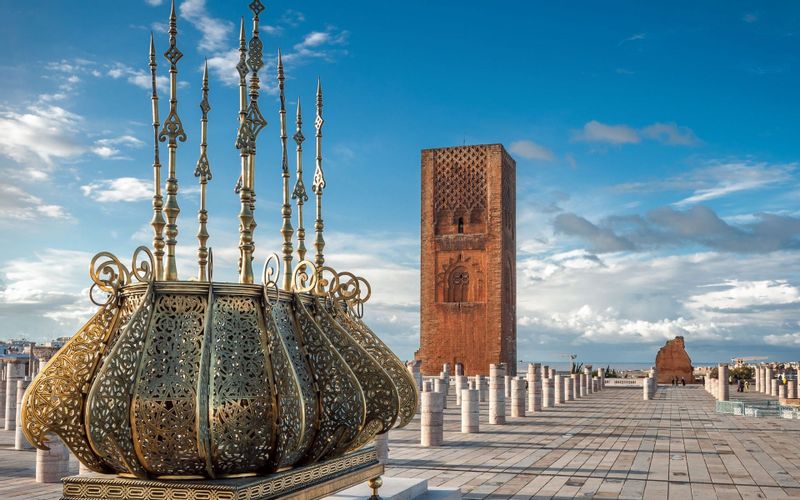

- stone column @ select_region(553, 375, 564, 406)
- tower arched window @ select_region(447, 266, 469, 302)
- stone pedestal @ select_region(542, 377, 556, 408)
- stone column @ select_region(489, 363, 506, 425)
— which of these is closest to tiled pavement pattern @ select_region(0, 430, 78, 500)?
stone column @ select_region(489, 363, 506, 425)

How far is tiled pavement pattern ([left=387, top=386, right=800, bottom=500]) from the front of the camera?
7.67m

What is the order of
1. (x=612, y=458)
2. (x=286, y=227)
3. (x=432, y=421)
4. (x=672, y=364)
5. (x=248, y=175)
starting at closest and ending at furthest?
(x=248, y=175), (x=286, y=227), (x=612, y=458), (x=432, y=421), (x=672, y=364)

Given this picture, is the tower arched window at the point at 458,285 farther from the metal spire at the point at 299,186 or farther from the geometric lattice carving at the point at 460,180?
the metal spire at the point at 299,186

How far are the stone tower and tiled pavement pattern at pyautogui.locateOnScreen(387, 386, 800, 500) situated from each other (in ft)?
70.7

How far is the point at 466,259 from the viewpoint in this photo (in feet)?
128

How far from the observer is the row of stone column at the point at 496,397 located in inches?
440

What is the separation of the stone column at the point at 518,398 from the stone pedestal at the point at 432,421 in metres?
6.03

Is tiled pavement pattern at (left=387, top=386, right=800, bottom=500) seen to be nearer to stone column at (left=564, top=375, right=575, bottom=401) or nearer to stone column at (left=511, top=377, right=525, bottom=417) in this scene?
stone column at (left=511, top=377, right=525, bottom=417)

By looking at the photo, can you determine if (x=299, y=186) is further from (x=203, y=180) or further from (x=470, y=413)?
(x=470, y=413)

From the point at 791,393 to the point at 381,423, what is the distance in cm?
2303

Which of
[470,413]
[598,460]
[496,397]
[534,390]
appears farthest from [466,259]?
[598,460]

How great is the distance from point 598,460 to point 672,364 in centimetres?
2973

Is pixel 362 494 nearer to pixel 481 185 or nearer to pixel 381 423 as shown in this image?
pixel 381 423

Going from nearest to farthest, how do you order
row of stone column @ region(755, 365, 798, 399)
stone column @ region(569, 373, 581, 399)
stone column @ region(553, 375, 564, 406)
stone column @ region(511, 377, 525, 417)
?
stone column @ region(511, 377, 525, 417)
stone column @ region(553, 375, 564, 406)
row of stone column @ region(755, 365, 798, 399)
stone column @ region(569, 373, 581, 399)
